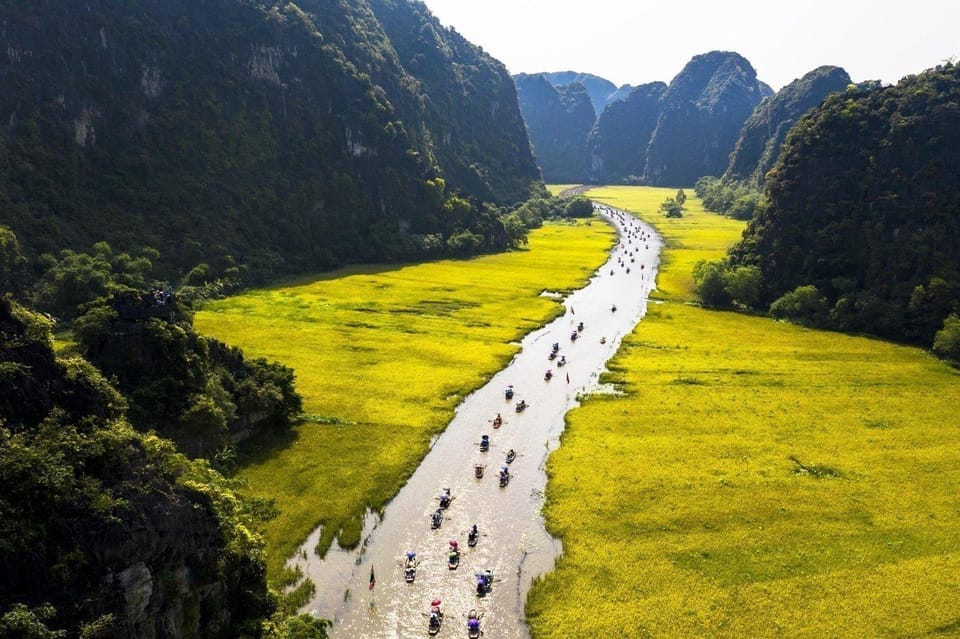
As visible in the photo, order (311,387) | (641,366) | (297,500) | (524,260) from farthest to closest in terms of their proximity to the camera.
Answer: (524,260)
(641,366)
(311,387)
(297,500)

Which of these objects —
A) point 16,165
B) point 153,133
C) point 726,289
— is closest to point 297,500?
point 726,289

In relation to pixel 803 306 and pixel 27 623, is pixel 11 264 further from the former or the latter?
pixel 803 306

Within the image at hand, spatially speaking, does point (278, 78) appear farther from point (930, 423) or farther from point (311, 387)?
point (930, 423)

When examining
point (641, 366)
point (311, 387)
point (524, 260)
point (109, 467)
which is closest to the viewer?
point (109, 467)

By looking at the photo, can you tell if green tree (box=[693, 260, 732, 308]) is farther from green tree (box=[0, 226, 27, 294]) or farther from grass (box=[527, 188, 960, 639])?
green tree (box=[0, 226, 27, 294])

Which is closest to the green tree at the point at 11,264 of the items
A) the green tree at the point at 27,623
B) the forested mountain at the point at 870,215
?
the green tree at the point at 27,623

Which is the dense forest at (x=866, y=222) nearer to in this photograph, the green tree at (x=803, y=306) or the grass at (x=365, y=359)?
the green tree at (x=803, y=306)
